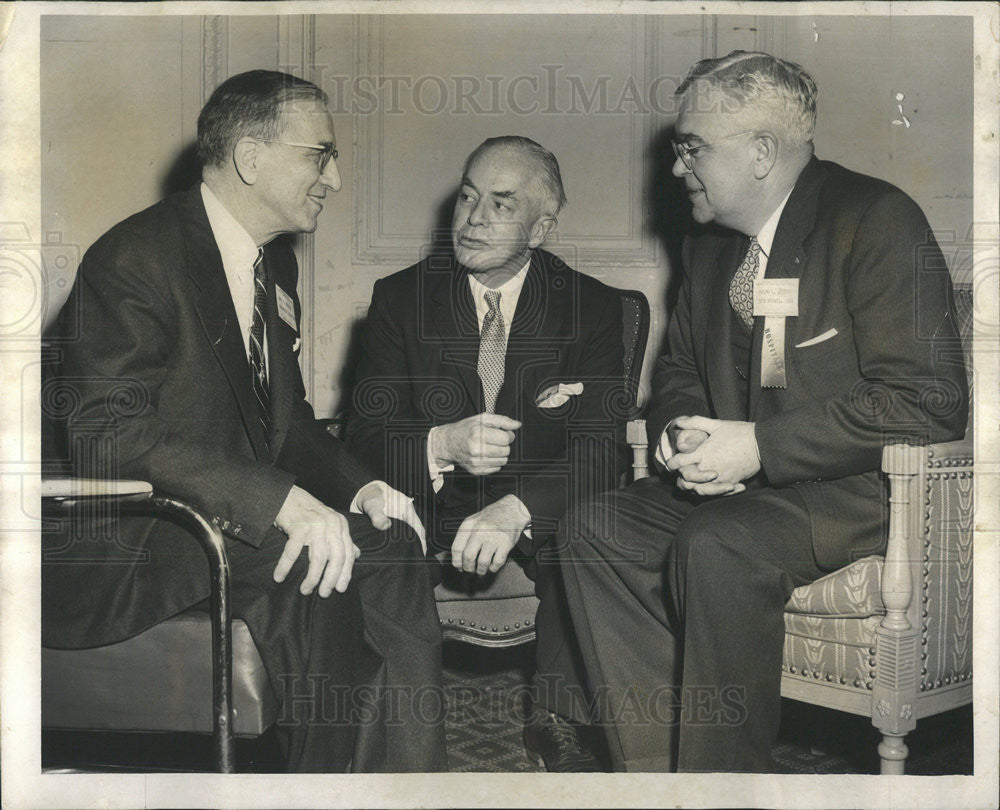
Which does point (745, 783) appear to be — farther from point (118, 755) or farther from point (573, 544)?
point (118, 755)

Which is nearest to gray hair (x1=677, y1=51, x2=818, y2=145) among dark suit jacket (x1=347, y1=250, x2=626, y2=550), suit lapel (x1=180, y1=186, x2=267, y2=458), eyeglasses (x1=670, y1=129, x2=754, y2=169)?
eyeglasses (x1=670, y1=129, x2=754, y2=169)

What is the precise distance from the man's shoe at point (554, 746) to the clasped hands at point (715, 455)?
733 millimetres

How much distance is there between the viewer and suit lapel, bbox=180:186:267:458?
2.32 m

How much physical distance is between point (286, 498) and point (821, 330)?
4.27ft

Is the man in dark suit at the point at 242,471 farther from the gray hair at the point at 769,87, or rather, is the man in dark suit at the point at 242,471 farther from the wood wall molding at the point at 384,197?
the gray hair at the point at 769,87

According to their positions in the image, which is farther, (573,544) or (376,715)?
(573,544)

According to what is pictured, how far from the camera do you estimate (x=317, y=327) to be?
3.44 meters

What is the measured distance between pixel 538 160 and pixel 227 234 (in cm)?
85

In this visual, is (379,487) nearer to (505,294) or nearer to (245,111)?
(505,294)

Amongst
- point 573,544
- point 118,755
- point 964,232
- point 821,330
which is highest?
point 964,232

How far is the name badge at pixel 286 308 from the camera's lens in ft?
8.38

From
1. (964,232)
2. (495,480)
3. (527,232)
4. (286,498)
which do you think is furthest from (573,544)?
(964,232)

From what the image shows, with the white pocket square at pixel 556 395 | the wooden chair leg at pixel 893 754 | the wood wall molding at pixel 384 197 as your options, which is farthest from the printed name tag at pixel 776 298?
the wooden chair leg at pixel 893 754

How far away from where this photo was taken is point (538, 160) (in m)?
2.71
